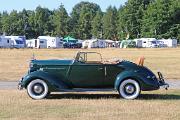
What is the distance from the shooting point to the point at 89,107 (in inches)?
494

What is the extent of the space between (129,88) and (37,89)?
2.49m

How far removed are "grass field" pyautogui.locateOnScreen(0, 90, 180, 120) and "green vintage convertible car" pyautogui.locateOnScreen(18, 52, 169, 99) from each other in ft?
0.95

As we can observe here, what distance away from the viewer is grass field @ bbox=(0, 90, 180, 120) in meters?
11.0

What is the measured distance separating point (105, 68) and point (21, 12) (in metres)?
146

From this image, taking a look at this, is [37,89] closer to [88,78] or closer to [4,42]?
[88,78]

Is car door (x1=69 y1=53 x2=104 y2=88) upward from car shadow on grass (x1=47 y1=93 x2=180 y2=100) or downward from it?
upward

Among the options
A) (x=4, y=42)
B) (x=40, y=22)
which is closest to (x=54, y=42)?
(x=4, y=42)

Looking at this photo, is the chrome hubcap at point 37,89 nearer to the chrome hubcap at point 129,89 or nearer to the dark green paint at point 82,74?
the dark green paint at point 82,74

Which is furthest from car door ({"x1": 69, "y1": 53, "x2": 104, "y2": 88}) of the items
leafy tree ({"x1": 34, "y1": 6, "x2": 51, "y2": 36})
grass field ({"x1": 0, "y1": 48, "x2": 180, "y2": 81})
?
leafy tree ({"x1": 34, "y1": 6, "x2": 51, "y2": 36})

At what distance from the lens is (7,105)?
41.8ft

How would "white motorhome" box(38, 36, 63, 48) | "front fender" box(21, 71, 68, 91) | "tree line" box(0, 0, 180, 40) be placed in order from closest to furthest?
"front fender" box(21, 71, 68, 91) → "white motorhome" box(38, 36, 63, 48) → "tree line" box(0, 0, 180, 40)

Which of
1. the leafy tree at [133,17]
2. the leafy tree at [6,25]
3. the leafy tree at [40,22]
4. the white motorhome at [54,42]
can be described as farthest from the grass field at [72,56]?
the leafy tree at [40,22]

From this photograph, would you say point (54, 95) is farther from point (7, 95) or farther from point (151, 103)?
point (151, 103)

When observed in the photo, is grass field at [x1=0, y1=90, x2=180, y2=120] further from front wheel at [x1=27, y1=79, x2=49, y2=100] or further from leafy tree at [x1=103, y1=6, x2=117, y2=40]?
leafy tree at [x1=103, y1=6, x2=117, y2=40]
